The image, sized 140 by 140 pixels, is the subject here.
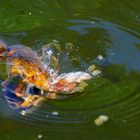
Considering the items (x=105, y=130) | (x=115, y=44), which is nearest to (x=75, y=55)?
(x=115, y=44)

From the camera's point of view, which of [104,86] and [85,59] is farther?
[85,59]

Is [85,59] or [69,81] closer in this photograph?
[69,81]

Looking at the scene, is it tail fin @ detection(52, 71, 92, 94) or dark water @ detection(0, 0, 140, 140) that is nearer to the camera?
dark water @ detection(0, 0, 140, 140)

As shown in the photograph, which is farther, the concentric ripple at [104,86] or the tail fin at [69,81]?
the tail fin at [69,81]

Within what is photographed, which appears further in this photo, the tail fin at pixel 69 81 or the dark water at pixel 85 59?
the tail fin at pixel 69 81

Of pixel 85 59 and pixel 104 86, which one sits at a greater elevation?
pixel 85 59

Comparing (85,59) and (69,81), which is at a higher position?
(85,59)

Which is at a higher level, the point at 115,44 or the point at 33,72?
the point at 115,44

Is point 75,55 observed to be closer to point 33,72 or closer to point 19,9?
point 33,72
